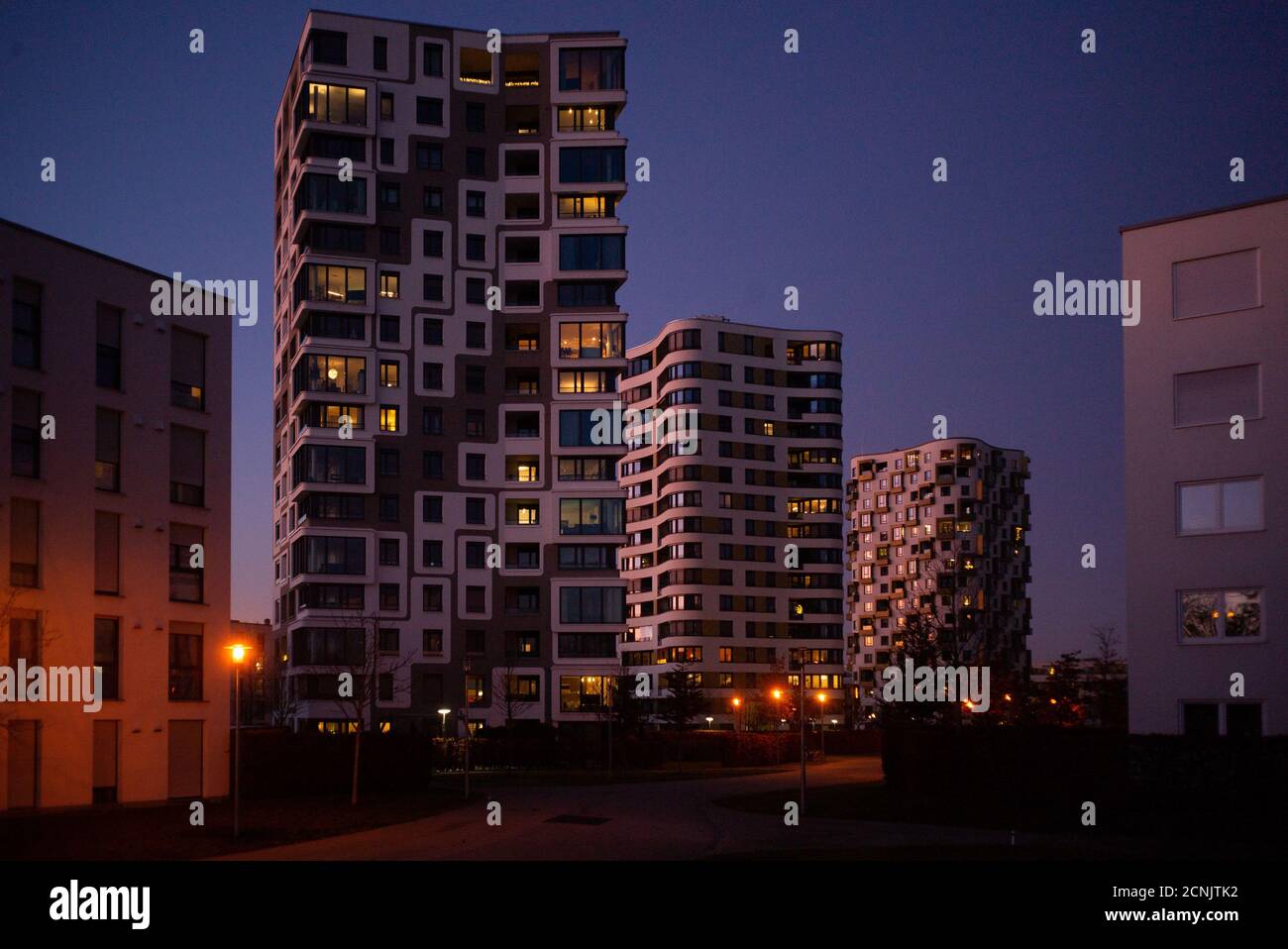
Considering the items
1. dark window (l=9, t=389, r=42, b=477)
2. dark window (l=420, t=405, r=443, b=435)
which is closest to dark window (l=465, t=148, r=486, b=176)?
dark window (l=420, t=405, r=443, b=435)

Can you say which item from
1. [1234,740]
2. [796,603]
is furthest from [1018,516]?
[1234,740]

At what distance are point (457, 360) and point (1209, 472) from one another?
57.5 meters

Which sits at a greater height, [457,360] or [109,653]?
[457,360]

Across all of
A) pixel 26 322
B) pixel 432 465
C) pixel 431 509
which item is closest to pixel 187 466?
pixel 26 322

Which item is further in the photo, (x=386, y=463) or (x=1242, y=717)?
(x=386, y=463)

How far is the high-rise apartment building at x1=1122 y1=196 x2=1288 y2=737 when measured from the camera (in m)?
35.4

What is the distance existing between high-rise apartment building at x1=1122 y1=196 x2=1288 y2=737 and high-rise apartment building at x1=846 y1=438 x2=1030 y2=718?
115 m

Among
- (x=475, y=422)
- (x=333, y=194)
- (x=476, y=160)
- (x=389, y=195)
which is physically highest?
(x=476, y=160)

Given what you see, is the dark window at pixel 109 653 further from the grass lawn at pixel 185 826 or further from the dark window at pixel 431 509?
the dark window at pixel 431 509

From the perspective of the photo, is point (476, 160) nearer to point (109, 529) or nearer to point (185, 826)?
point (109, 529)

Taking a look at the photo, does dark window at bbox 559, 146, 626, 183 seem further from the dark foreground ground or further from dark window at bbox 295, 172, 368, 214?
the dark foreground ground

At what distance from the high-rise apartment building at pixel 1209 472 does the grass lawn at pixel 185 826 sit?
2205 centimetres

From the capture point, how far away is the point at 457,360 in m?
85.4

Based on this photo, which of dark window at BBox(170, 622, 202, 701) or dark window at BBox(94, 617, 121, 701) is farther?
dark window at BBox(170, 622, 202, 701)
